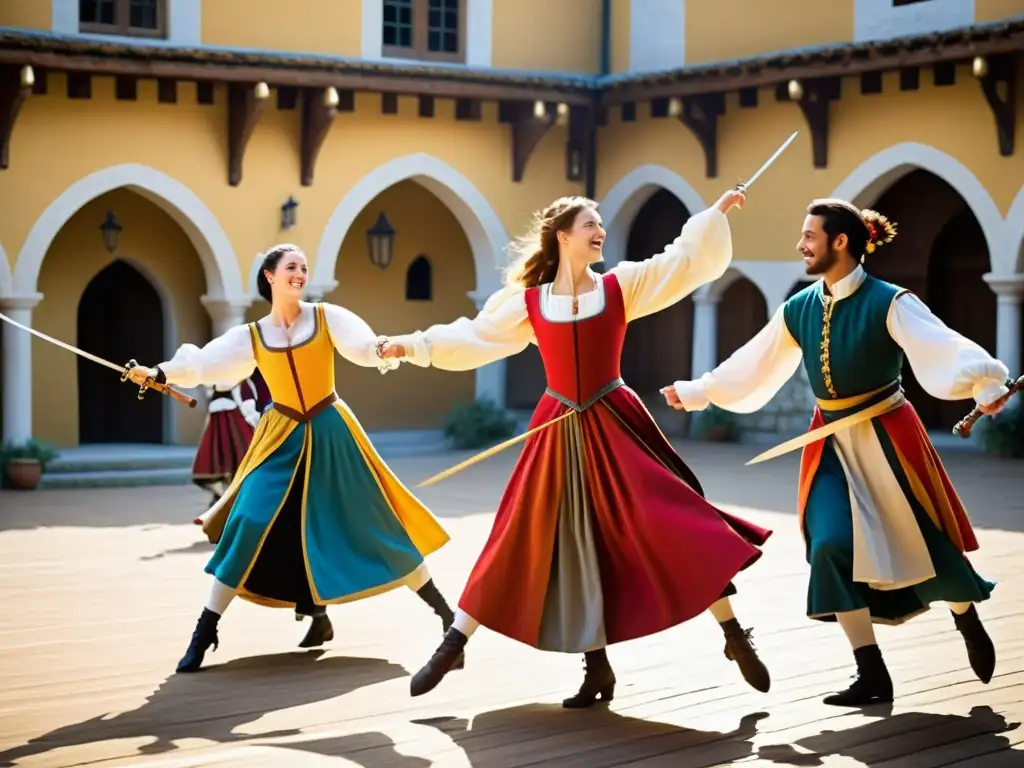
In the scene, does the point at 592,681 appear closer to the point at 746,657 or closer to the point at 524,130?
the point at 746,657

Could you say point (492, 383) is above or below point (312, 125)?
below

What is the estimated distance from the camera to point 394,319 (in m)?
18.2

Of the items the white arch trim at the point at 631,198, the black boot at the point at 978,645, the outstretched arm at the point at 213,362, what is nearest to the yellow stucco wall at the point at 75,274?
the white arch trim at the point at 631,198

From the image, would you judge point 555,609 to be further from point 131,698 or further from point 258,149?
point 258,149

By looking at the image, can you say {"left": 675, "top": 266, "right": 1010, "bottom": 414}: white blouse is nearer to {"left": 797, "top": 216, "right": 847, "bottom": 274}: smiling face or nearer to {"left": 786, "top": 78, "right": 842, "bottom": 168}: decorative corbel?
{"left": 797, "top": 216, "right": 847, "bottom": 274}: smiling face

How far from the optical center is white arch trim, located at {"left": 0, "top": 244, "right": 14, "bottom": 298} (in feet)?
47.4

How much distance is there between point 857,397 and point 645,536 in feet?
2.97

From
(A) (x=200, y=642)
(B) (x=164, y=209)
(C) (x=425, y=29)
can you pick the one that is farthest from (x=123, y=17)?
(A) (x=200, y=642)

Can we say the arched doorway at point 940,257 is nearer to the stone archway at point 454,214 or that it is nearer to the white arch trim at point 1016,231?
the white arch trim at point 1016,231

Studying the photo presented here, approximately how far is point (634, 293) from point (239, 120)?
10537 mm

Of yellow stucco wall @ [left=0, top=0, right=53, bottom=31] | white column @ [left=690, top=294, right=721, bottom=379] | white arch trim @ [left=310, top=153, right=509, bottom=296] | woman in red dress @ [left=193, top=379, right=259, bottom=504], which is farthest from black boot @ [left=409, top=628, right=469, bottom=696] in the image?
white column @ [left=690, top=294, right=721, bottom=379]

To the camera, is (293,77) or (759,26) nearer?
(293,77)

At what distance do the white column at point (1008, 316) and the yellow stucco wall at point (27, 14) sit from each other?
909 centimetres

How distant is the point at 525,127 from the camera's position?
17000 millimetres
